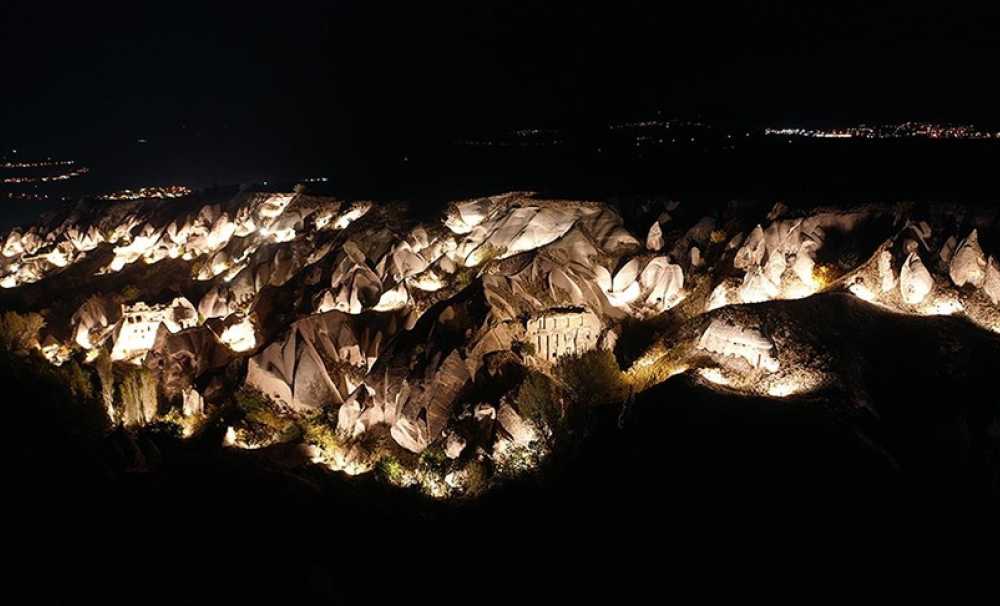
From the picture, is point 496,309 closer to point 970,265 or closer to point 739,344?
point 739,344

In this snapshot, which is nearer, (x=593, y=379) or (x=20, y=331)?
(x=593, y=379)

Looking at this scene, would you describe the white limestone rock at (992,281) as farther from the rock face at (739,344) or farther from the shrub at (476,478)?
the shrub at (476,478)

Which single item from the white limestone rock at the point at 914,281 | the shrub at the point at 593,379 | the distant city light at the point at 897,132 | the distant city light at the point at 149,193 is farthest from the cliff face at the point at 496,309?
the distant city light at the point at 149,193

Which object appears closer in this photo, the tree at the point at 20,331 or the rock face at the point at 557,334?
the rock face at the point at 557,334

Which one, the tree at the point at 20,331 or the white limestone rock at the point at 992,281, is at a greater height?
the white limestone rock at the point at 992,281

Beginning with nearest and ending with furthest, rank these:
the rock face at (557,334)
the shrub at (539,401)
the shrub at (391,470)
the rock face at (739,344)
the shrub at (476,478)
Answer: the rock face at (739,344) → the shrub at (476,478) → the shrub at (539,401) → the shrub at (391,470) → the rock face at (557,334)

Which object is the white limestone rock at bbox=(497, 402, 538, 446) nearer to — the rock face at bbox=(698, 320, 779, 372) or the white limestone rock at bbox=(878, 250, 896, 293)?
the rock face at bbox=(698, 320, 779, 372)

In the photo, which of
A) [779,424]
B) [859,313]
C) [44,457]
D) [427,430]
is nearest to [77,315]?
[44,457]

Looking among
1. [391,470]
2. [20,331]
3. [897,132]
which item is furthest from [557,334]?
[897,132]
